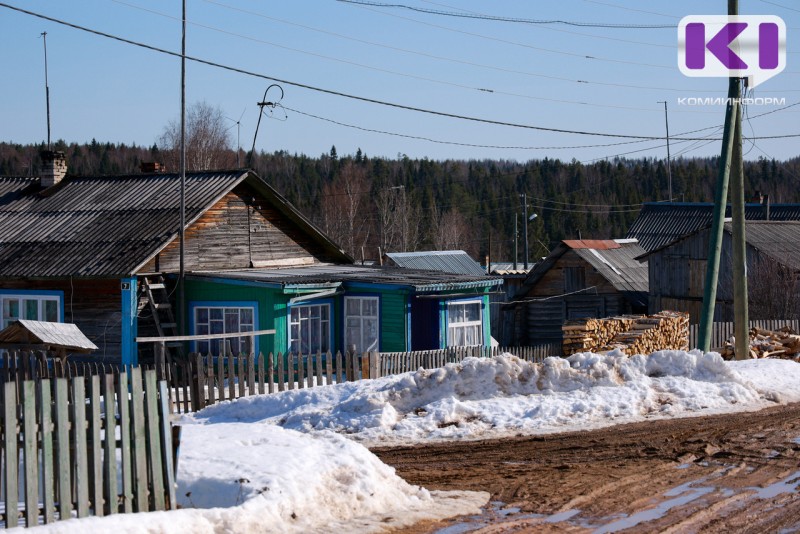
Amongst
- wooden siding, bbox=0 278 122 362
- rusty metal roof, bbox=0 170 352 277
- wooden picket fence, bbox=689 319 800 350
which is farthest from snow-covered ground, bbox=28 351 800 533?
rusty metal roof, bbox=0 170 352 277

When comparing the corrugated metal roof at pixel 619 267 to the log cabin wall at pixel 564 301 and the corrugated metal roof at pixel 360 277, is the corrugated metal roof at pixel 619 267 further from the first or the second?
the corrugated metal roof at pixel 360 277

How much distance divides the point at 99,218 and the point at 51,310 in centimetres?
323

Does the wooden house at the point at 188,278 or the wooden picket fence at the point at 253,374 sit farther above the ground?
the wooden house at the point at 188,278

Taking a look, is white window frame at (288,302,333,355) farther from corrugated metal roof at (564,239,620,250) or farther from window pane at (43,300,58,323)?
corrugated metal roof at (564,239,620,250)

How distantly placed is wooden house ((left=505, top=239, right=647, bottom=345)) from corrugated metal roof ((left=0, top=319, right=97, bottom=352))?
82.2 feet

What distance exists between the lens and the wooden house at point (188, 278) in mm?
25469

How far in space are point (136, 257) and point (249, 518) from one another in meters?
17.3

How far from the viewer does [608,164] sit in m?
143

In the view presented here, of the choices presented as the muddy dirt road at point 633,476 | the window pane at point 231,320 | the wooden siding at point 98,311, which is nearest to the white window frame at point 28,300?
the wooden siding at point 98,311

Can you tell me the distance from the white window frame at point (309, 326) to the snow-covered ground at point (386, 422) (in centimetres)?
753

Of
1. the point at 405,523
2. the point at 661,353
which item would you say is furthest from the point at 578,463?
→ the point at 661,353

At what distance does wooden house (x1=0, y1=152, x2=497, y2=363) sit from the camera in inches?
1003

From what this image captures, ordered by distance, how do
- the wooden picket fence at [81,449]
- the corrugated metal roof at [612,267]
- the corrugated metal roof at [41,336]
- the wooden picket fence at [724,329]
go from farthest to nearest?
the corrugated metal roof at [612,267]
the wooden picket fence at [724,329]
the corrugated metal roof at [41,336]
the wooden picket fence at [81,449]

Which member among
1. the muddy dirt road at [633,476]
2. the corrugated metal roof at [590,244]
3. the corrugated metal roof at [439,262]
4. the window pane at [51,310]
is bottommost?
the muddy dirt road at [633,476]
